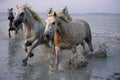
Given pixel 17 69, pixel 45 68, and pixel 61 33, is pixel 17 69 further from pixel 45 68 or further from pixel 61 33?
pixel 61 33

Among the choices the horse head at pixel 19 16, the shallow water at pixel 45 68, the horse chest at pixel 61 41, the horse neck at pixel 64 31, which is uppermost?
the horse head at pixel 19 16

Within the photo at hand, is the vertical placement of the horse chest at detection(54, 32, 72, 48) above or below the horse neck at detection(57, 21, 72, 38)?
below

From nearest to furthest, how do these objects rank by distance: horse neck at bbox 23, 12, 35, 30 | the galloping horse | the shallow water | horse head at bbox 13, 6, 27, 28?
the galloping horse < the shallow water < horse head at bbox 13, 6, 27, 28 < horse neck at bbox 23, 12, 35, 30

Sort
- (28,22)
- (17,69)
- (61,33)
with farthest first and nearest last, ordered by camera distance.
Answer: (28,22), (17,69), (61,33)

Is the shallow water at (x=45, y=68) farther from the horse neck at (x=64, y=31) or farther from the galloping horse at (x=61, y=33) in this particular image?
the horse neck at (x=64, y=31)

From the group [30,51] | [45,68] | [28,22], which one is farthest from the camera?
[28,22]

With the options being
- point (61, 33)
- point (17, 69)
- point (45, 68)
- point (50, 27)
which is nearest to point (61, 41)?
point (61, 33)

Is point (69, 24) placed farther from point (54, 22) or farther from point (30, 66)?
point (30, 66)

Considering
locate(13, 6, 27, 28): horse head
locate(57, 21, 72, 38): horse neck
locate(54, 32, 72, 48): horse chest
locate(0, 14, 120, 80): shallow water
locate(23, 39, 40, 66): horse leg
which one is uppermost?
locate(13, 6, 27, 28): horse head

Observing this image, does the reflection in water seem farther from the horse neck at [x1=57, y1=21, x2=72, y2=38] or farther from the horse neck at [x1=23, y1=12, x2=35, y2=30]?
the horse neck at [x1=57, y1=21, x2=72, y2=38]

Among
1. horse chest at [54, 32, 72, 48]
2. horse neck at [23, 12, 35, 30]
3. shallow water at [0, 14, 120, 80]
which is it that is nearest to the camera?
shallow water at [0, 14, 120, 80]

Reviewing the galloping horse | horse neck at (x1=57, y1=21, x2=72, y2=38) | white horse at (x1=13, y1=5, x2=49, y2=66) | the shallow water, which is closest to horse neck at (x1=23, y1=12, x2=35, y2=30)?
white horse at (x1=13, y1=5, x2=49, y2=66)

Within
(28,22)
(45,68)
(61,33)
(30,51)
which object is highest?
(28,22)

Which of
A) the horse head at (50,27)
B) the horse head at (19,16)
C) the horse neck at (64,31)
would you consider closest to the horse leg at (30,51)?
the horse head at (19,16)
